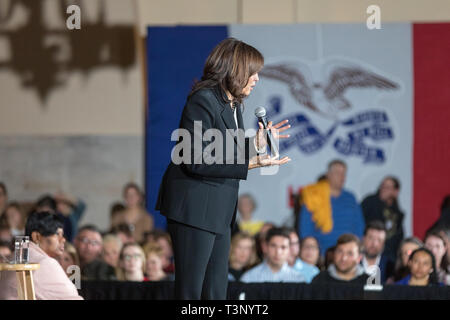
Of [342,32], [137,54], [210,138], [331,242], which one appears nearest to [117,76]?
[137,54]

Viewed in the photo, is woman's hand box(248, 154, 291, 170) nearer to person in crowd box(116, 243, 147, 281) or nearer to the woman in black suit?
the woman in black suit

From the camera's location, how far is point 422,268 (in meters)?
4.90

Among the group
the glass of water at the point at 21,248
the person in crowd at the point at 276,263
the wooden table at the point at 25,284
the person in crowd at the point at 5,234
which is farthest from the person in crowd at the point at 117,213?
the wooden table at the point at 25,284

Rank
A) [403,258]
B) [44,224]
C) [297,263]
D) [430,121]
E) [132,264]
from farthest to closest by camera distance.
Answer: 1. [430,121]
2. [297,263]
3. [403,258]
4. [132,264]
5. [44,224]

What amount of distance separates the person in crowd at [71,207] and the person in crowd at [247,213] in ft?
5.09

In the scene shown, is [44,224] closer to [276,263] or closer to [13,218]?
[276,263]

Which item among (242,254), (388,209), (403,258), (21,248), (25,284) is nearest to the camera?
(25,284)

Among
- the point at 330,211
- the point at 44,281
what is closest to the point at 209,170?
the point at 44,281

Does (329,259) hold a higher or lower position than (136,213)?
lower

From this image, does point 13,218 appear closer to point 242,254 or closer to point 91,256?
point 91,256

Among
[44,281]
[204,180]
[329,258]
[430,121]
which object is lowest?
[329,258]

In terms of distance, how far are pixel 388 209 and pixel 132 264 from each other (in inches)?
115

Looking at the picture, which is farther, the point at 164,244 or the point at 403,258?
the point at 164,244

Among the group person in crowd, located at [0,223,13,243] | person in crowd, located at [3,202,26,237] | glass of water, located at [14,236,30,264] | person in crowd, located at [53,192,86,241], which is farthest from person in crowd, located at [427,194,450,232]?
glass of water, located at [14,236,30,264]
